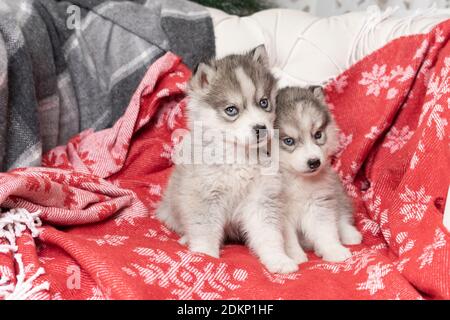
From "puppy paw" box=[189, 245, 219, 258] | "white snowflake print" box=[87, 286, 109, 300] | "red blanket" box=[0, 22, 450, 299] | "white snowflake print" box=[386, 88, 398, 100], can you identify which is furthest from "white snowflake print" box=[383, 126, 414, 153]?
"white snowflake print" box=[87, 286, 109, 300]

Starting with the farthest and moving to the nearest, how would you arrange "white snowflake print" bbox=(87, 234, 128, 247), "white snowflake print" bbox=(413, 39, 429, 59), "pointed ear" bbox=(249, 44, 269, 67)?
"white snowflake print" bbox=(413, 39, 429, 59), "pointed ear" bbox=(249, 44, 269, 67), "white snowflake print" bbox=(87, 234, 128, 247)

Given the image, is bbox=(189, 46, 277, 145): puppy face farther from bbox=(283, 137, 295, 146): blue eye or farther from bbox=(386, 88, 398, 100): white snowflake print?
bbox=(386, 88, 398, 100): white snowflake print

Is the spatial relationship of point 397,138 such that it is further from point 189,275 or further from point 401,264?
point 189,275

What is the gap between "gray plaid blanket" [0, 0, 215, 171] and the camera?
7.32 ft

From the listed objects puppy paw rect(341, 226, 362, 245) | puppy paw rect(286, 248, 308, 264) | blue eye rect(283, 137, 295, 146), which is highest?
blue eye rect(283, 137, 295, 146)

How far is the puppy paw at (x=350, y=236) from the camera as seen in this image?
5.79 ft

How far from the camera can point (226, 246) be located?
69.5 inches

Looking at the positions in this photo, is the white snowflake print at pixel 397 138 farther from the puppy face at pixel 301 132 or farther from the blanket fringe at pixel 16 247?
the blanket fringe at pixel 16 247

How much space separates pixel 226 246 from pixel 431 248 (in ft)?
2.17

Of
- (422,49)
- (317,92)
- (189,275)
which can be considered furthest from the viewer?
(422,49)

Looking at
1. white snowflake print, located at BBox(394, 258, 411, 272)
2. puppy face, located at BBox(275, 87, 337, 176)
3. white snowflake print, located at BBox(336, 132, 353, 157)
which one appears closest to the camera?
white snowflake print, located at BBox(394, 258, 411, 272)

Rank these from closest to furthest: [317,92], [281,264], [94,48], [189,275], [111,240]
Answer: [189,275]
[281,264]
[111,240]
[317,92]
[94,48]

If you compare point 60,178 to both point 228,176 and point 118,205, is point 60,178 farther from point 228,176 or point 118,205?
point 228,176

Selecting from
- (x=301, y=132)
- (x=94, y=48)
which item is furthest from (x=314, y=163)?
(x=94, y=48)
